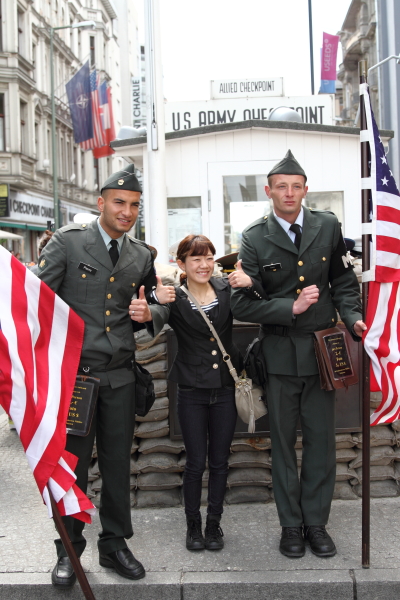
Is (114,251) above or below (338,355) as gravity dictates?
above

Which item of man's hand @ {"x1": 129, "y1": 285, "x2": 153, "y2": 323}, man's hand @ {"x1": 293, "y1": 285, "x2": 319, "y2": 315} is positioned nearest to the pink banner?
man's hand @ {"x1": 293, "y1": 285, "x2": 319, "y2": 315}

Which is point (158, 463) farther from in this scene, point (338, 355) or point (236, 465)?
point (338, 355)

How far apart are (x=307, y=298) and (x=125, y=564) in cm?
175

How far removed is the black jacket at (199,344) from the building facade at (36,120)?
958 inches

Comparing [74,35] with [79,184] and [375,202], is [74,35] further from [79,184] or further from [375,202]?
[375,202]

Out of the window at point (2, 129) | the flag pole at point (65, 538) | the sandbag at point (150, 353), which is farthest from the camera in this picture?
the window at point (2, 129)

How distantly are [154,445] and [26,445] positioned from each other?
58.7 inches

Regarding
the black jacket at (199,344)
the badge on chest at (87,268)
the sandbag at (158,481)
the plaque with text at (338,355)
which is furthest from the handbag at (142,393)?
the plaque with text at (338,355)

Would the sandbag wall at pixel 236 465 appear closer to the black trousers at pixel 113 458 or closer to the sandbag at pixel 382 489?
the sandbag at pixel 382 489

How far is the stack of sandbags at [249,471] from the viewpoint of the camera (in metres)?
4.49

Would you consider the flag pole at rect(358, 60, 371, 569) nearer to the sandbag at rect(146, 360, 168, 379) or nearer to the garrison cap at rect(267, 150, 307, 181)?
the garrison cap at rect(267, 150, 307, 181)

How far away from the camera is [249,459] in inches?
177

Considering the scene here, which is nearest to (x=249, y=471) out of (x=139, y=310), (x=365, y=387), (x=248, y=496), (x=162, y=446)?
(x=248, y=496)

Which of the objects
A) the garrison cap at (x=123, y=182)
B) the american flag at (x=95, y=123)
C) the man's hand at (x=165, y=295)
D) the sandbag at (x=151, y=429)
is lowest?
the sandbag at (x=151, y=429)
